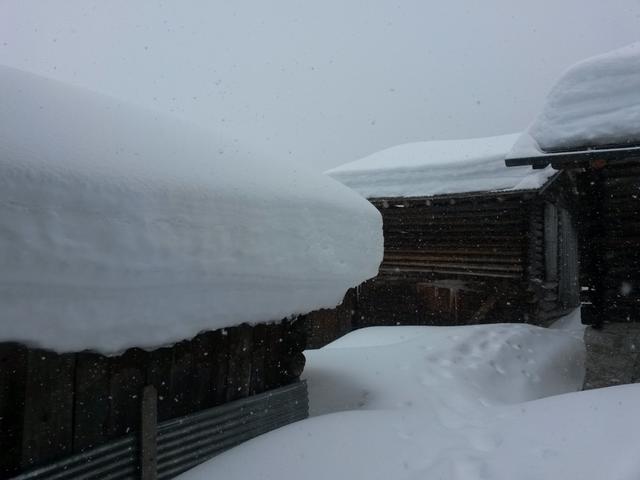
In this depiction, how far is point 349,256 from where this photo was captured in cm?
392

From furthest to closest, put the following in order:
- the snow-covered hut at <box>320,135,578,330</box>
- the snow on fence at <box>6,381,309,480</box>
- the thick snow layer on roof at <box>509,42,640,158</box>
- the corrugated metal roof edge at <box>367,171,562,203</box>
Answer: the snow-covered hut at <box>320,135,578,330</box>
the corrugated metal roof edge at <box>367,171,562,203</box>
the thick snow layer on roof at <box>509,42,640,158</box>
the snow on fence at <box>6,381,309,480</box>

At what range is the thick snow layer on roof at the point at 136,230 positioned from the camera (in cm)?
187

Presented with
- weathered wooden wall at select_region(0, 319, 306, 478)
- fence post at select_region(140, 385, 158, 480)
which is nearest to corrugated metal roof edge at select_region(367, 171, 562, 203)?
weathered wooden wall at select_region(0, 319, 306, 478)

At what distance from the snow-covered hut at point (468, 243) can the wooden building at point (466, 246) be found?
0.02m

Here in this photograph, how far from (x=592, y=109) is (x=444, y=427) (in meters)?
4.21

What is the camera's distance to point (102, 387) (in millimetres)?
2592

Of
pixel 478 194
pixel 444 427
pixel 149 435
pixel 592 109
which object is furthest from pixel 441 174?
pixel 149 435

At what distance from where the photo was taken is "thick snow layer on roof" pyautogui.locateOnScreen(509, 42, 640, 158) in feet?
17.5

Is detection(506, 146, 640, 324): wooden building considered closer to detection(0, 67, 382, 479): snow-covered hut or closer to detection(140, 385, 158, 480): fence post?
detection(0, 67, 382, 479): snow-covered hut

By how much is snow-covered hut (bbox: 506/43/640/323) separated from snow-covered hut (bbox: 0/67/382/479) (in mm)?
3255

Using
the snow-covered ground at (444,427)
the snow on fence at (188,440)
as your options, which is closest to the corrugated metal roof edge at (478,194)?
the snow-covered ground at (444,427)

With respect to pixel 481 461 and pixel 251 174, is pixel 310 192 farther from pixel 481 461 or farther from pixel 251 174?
pixel 481 461

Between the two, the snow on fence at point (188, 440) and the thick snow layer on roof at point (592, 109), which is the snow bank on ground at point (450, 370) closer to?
the snow on fence at point (188, 440)

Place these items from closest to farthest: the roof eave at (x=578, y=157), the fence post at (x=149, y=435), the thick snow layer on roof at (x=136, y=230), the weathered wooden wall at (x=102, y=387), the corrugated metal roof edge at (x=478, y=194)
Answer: the thick snow layer on roof at (x=136, y=230), the weathered wooden wall at (x=102, y=387), the fence post at (x=149, y=435), the roof eave at (x=578, y=157), the corrugated metal roof edge at (x=478, y=194)
